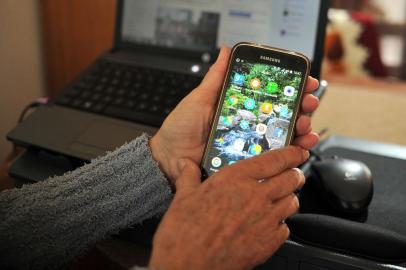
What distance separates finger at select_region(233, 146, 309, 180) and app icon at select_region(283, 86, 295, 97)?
0.08m

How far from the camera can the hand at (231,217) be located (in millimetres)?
381

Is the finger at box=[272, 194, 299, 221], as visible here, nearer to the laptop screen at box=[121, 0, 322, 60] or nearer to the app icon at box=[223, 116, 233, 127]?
the app icon at box=[223, 116, 233, 127]

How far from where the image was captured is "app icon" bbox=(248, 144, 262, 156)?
49 centimetres

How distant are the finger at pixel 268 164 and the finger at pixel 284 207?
3cm

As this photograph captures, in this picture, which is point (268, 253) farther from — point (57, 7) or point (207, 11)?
point (57, 7)

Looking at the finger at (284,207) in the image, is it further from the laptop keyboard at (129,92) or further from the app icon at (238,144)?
the laptop keyboard at (129,92)

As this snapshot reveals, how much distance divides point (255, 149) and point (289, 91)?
74mm

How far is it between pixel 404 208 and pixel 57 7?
69 centimetres

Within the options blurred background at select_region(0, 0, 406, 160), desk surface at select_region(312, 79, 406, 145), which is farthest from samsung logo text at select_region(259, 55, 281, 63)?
desk surface at select_region(312, 79, 406, 145)

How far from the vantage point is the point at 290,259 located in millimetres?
463

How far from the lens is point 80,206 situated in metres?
0.49

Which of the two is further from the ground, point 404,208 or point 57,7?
point 57,7

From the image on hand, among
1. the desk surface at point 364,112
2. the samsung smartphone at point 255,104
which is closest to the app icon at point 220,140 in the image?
the samsung smartphone at point 255,104

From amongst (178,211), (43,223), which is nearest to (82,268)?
(43,223)
